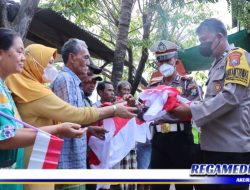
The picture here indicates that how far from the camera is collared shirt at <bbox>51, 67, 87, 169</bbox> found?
9.01ft

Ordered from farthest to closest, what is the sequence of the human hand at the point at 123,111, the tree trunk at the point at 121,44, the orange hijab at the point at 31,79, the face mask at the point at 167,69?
the tree trunk at the point at 121,44 → the face mask at the point at 167,69 → the human hand at the point at 123,111 → the orange hijab at the point at 31,79

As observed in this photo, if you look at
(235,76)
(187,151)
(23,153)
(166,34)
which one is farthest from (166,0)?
(23,153)

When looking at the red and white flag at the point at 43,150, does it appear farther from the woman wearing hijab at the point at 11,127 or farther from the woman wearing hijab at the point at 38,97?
the woman wearing hijab at the point at 38,97

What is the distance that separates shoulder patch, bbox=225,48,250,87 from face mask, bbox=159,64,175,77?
89 cm

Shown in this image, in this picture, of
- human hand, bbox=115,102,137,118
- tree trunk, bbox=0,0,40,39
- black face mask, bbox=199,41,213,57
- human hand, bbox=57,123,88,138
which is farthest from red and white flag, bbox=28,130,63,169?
tree trunk, bbox=0,0,40,39

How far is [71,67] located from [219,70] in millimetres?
1154

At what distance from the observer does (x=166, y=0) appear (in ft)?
27.8

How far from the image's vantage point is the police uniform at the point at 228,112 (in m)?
2.51

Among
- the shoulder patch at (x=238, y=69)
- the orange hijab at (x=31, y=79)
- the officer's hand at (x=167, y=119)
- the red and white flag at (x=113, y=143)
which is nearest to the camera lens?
the orange hijab at (x=31, y=79)

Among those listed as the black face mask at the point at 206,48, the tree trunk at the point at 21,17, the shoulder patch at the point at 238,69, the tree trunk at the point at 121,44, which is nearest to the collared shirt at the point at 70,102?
the black face mask at the point at 206,48

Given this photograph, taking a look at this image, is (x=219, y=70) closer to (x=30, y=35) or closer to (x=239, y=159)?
(x=239, y=159)

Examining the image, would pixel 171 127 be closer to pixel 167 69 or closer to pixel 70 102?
pixel 167 69

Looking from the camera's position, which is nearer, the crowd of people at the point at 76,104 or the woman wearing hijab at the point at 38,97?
the crowd of people at the point at 76,104

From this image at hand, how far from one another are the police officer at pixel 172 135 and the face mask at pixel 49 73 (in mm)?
1076
